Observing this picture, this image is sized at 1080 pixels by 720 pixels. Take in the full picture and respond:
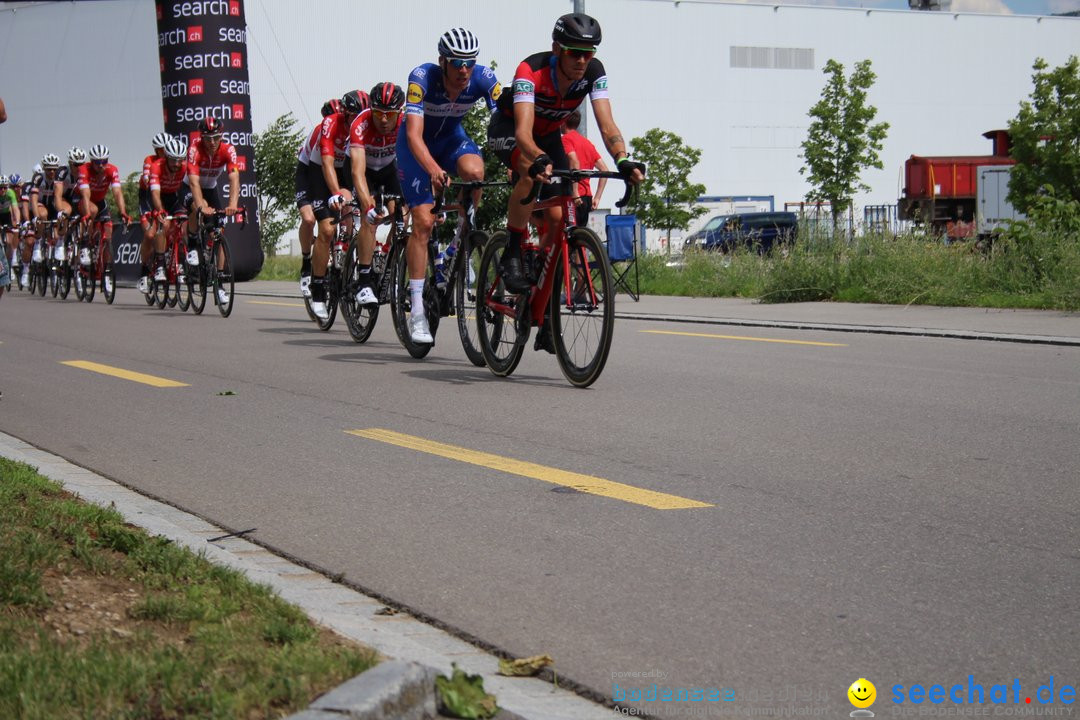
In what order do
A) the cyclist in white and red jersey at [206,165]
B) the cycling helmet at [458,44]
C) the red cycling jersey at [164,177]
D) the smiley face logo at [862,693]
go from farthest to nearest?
1. the red cycling jersey at [164,177]
2. the cyclist in white and red jersey at [206,165]
3. the cycling helmet at [458,44]
4. the smiley face logo at [862,693]

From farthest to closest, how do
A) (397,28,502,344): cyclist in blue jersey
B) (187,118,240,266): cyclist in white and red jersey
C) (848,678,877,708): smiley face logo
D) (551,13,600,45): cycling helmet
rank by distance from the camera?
1. (187,118,240,266): cyclist in white and red jersey
2. (397,28,502,344): cyclist in blue jersey
3. (551,13,600,45): cycling helmet
4. (848,678,877,708): smiley face logo

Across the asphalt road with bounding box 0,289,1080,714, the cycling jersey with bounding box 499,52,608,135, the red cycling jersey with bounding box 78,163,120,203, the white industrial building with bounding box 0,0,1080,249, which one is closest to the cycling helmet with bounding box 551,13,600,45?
the cycling jersey with bounding box 499,52,608,135

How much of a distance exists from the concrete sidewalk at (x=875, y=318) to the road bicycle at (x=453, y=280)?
4301 mm

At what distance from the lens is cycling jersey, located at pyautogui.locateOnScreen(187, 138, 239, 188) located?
52.6 feet

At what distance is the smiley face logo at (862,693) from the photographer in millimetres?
3125

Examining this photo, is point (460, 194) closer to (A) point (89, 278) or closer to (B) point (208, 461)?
(B) point (208, 461)

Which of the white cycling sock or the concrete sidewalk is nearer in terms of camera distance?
the white cycling sock

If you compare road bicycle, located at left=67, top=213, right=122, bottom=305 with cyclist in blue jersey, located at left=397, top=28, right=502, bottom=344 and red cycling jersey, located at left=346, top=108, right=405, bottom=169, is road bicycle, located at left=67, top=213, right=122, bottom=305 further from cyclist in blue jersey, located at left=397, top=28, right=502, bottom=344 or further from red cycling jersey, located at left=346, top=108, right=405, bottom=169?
cyclist in blue jersey, located at left=397, top=28, right=502, bottom=344

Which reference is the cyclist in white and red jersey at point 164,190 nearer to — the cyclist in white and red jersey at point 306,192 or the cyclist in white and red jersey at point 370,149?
the cyclist in white and red jersey at point 306,192

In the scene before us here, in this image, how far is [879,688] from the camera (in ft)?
10.5

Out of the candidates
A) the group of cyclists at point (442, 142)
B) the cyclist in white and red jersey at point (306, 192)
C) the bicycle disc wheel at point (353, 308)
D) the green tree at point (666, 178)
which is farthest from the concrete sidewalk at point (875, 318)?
the green tree at point (666, 178)

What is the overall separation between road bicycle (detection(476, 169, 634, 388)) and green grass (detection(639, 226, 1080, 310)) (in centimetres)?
765

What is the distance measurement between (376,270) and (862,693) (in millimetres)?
8779

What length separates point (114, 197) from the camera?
2022 centimetres
